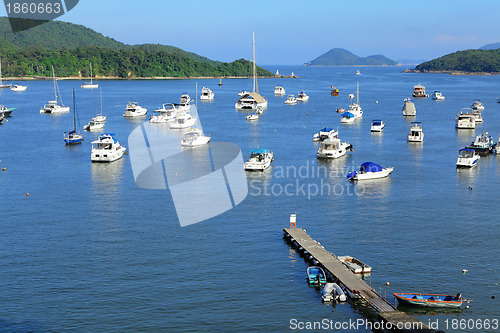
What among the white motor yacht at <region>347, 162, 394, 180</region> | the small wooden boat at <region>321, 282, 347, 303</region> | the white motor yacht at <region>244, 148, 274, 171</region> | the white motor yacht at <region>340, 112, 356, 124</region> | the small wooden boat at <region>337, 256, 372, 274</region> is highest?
the white motor yacht at <region>340, 112, 356, 124</region>

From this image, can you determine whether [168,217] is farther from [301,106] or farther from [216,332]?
[301,106]

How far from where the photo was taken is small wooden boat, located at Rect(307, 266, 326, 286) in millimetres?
42250

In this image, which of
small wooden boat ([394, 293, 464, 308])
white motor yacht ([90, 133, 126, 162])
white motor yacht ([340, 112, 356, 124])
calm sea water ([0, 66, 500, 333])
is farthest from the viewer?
white motor yacht ([340, 112, 356, 124])

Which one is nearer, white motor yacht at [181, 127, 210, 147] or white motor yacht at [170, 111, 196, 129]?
white motor yacht at [181, 127, 210, 147]

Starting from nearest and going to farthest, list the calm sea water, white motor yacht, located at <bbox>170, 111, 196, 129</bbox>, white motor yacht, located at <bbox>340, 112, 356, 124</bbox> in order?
the calm sea water, white motor yacht, located at <bbox>170, 111, 196, 129</bbox>, white motor yacht, located at <bbox>340, 112, 356, 124</bbox>

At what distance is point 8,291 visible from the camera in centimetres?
4119

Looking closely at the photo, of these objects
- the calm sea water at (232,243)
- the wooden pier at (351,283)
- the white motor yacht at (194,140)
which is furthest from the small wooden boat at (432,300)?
the white motor yacht at (194,140)

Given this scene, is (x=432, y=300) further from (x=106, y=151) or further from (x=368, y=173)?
(x=106, y=151)

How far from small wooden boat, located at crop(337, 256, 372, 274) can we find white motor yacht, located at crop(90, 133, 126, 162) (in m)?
50.2

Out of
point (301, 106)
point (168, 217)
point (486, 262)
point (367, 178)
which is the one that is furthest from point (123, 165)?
point (301, 106)

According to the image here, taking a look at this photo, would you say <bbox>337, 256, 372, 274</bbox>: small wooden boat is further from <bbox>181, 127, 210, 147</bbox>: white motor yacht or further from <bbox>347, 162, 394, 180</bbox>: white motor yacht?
<bbox>181, 127, 210, 147</bbox>: white motor yacht

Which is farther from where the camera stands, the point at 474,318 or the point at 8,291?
the point at 8,291

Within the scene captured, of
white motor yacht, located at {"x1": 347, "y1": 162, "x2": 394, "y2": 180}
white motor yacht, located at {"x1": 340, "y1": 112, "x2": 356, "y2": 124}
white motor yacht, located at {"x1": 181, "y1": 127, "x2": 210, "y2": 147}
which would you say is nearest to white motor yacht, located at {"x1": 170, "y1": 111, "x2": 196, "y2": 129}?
white motor yacht, located at {"x1": 181, "y1": 127, "x2": 210, "y2": 147}

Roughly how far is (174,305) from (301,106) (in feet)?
483
